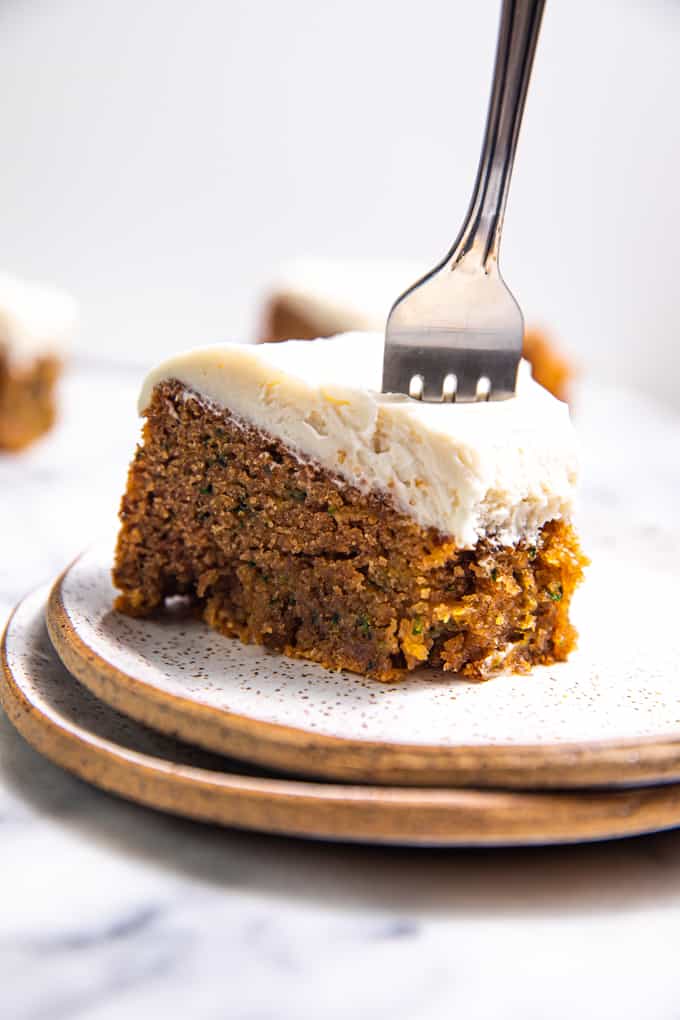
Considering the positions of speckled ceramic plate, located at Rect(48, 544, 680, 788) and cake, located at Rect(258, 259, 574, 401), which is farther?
cake, located at Rect(258, 259, 574, 401)

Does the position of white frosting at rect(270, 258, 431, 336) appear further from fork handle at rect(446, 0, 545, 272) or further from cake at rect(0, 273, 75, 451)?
fork handle at rect(446, 0, 545, 272)

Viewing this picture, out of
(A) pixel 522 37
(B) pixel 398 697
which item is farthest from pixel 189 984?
(A) pixel 522 37

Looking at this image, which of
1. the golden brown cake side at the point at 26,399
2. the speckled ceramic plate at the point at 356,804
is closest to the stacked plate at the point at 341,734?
the speckled ceramic plate at the point at 356,804

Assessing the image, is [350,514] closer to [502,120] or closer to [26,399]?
[502,120]

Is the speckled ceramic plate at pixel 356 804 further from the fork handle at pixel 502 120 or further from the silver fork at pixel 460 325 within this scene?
the fork handle at pixel 502 120

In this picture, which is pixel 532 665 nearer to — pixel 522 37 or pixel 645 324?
pixel 522 37

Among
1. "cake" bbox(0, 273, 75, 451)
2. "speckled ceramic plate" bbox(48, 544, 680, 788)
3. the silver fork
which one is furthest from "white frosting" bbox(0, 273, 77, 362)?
the silver fork

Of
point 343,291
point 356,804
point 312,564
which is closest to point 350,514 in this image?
point 312,564
